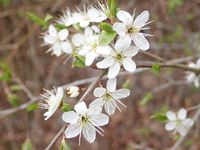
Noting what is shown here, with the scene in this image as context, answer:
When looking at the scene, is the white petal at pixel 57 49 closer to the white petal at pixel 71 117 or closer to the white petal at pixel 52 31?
the white petal at pixel 52 31

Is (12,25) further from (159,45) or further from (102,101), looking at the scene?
(102,101)

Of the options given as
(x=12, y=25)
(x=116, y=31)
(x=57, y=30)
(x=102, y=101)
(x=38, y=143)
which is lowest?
(x=38, y=143)

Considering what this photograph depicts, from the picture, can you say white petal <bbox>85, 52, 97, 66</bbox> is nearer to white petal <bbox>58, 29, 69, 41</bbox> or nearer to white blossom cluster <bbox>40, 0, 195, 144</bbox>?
white blossom cluster <bbox>40, 0, 195, 144</bbox>

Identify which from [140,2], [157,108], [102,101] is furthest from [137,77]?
[102,101]

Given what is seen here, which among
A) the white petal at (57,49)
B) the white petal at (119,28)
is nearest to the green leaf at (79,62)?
the white petal at (119,28)

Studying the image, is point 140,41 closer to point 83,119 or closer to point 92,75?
point 83,119

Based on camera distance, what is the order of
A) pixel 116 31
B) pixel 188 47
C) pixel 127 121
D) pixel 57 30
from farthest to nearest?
pixel 127 121, pixel 188 47, pixel 57 30, pixel 116 31

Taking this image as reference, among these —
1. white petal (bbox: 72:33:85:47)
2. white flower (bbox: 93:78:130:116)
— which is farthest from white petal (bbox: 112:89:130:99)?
white petal (bbox: 72:33:85:47)
